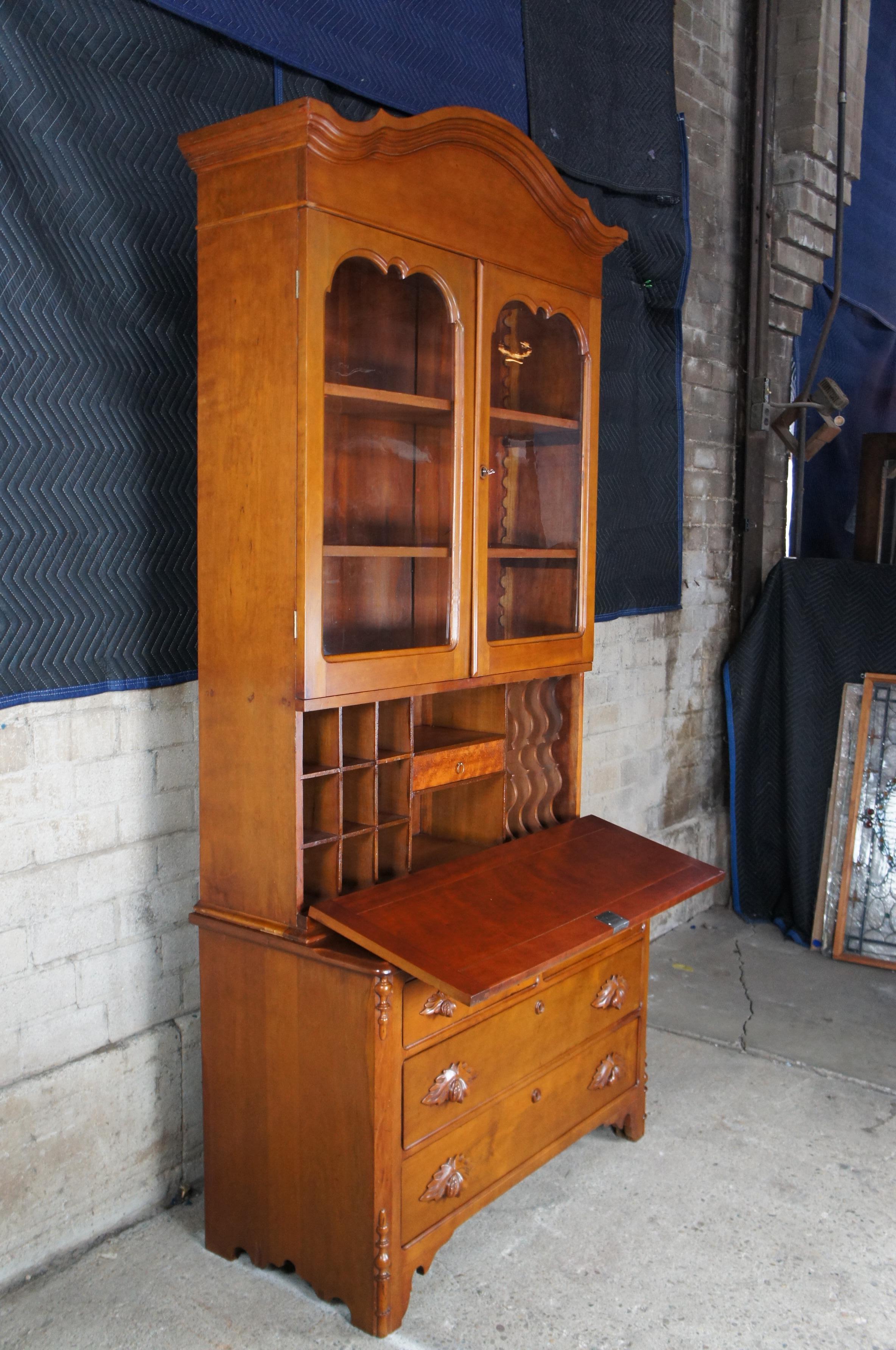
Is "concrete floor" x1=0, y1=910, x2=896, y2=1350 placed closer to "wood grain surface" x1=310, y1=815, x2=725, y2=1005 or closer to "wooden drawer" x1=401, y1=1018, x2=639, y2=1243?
"wooden drawer" x1=401, y1=1018, x2=639, y2=1243

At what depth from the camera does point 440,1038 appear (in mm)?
2229

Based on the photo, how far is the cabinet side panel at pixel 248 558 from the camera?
2049 millimetres

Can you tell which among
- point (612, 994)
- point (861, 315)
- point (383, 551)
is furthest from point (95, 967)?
point (861, 315)

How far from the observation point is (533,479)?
Answer: 2.65m

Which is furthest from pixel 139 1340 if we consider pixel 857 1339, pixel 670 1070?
pixel 670 1070

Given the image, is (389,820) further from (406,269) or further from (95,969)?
(406,269)

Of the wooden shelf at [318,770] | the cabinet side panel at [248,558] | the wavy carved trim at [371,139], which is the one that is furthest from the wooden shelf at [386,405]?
the wooden shelf at [318,770]

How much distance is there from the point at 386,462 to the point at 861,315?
3.69 m

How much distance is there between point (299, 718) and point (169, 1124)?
109cm

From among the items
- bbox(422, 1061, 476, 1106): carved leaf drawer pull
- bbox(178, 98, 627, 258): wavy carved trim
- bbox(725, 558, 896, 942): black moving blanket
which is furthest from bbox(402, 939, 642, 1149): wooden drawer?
bbox(725, 558, 896, 942): black moving blanket

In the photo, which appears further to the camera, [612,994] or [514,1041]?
[612,994]

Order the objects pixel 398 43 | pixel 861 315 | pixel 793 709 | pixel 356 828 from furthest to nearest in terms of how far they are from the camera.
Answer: pixel 861 315
pixel 793 709
pixel 398 43
pixel 356 828

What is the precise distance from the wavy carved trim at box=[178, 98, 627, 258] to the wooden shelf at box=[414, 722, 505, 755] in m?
1.18

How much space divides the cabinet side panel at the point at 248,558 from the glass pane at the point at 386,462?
3.4 inches
